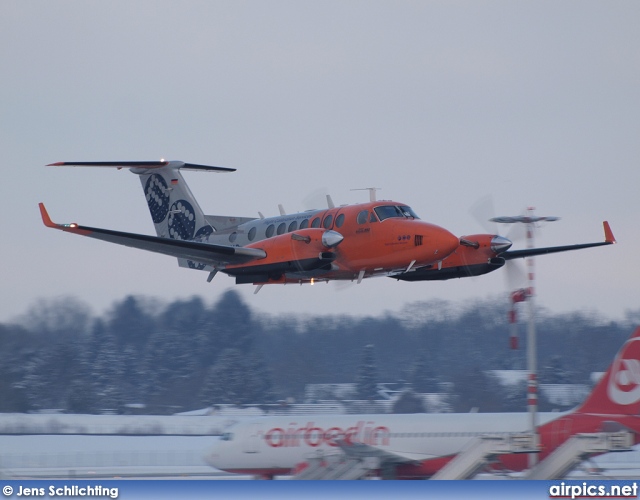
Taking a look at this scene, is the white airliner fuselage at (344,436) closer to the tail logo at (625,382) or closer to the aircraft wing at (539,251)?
the tail logo at (625,382)

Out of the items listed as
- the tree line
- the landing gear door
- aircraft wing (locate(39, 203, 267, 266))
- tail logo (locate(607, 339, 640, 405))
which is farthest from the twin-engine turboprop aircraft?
the tree line

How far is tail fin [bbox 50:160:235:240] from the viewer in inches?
1240

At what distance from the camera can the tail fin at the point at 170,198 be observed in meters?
31.5

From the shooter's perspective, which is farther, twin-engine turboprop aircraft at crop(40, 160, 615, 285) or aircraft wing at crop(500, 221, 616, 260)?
aircraft wing at crop(500, 221, 616, 260)

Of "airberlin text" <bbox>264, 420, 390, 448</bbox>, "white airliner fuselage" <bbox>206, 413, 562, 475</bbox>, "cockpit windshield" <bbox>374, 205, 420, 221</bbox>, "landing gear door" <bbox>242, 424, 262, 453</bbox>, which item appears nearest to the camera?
"cockpit windshield" <bbox>374, 205, 420, 221</bbox>

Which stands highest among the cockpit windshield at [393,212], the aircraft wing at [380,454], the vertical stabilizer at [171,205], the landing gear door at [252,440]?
the vertical stabilizer at [171,205]

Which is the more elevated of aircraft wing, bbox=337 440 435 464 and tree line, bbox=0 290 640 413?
tree line, bbox=0 290 640 413

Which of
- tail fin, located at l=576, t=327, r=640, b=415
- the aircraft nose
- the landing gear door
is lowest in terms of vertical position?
the landing gear door

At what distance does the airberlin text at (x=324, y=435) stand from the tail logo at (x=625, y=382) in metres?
6.52

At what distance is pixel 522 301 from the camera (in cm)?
2711

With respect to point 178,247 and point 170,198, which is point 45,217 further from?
point 170,198

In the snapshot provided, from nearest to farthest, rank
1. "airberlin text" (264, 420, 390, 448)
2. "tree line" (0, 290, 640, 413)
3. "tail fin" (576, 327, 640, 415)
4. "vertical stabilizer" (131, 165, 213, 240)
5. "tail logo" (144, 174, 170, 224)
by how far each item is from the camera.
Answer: "tail fin" (576, 327, 640, 415), "airberlin text" (264, 420, 390, 448), "vertical stabilizer" (131, 165, 213, 240), "tail logo" (144, 174, 170, 224), "tree line" (0, 290, 640, 413)

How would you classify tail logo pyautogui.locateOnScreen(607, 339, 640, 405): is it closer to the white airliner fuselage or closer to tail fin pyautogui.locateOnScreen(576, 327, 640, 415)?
tail fin pyautogui.locateOnScreen(576, 327, 640, 415)

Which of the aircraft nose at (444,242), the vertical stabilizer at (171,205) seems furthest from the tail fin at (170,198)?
the aircraft nose at (444,242)
